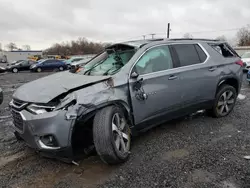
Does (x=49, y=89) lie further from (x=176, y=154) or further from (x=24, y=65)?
(x=24, y=65)

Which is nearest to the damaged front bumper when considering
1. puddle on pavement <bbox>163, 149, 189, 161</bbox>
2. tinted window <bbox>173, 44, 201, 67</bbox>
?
puddle on pavement <bbox>163, 149, 189, 161</bbox>

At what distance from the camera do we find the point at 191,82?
3.66 m

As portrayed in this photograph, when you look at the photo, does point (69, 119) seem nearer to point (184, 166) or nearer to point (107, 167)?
point (107, 167)

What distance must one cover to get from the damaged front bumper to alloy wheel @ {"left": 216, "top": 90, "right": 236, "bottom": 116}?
3.31 m

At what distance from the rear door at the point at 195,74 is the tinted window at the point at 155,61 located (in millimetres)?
227

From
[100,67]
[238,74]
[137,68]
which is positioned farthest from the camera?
[238,74]

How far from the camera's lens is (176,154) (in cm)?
306

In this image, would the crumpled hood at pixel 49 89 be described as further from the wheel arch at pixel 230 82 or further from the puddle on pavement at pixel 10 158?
the wheel arch at pixel 230 82

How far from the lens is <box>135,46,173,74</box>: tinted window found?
3203 mm

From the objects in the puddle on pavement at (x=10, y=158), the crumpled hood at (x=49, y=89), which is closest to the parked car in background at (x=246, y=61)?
the crumpled hood at (x=49, y=89)

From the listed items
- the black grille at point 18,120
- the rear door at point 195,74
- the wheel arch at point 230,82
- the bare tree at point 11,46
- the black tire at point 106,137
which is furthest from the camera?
the bare tree at point 11,46

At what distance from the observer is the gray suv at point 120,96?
2471 mm

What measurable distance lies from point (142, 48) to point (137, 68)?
1.31 ft

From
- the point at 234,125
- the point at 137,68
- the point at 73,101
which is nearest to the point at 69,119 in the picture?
the point at 73,101
